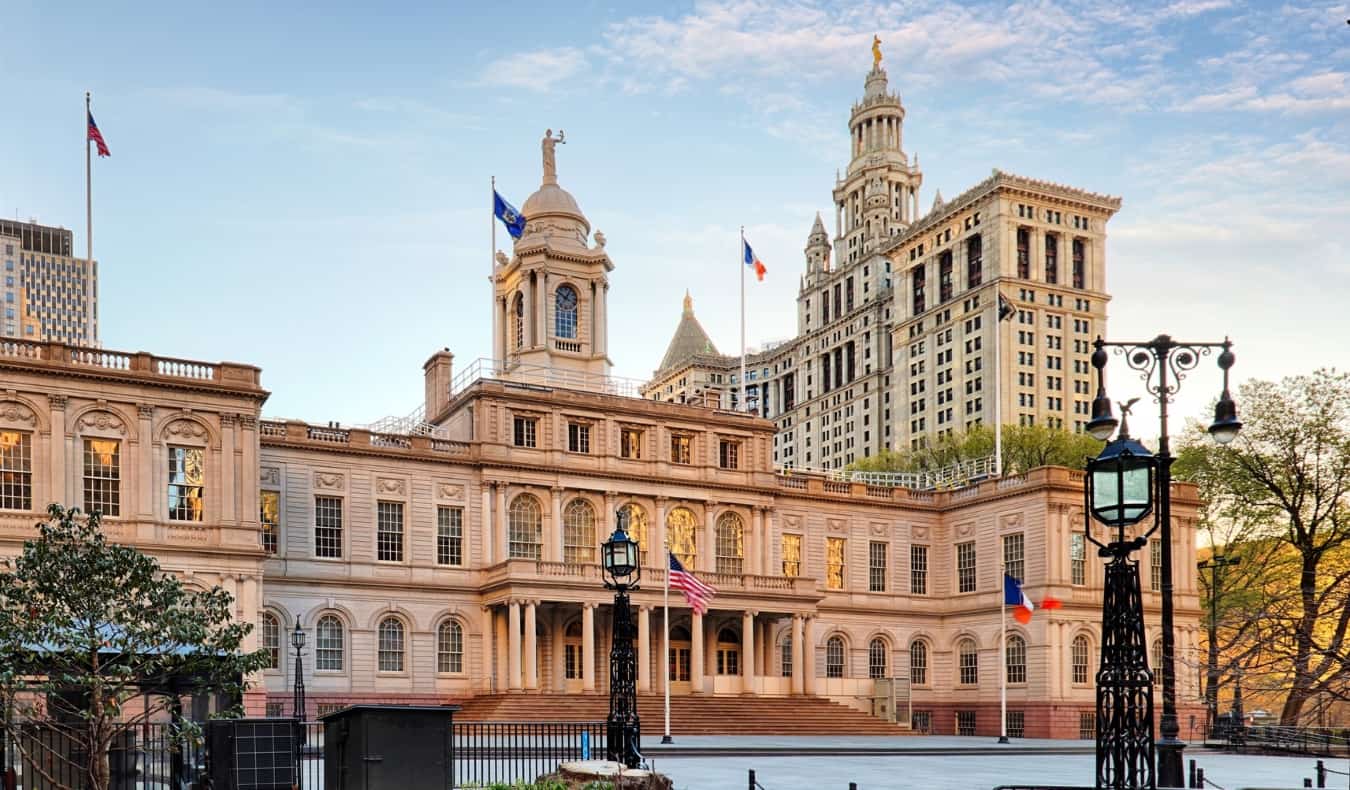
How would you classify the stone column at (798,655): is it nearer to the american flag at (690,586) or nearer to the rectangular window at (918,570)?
the rectangular window at (918,570)

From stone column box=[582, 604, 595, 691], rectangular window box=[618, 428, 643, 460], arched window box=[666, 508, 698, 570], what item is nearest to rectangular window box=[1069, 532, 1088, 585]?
arched window box=[666, 508, 698, 570]

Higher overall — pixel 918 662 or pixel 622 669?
pixel 622 669

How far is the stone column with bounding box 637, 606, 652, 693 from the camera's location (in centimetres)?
5725

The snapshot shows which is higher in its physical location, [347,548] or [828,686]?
[347,548]

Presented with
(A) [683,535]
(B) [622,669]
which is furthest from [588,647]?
(B) [622,669]

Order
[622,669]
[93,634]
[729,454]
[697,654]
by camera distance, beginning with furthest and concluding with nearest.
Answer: [729,454] < [697,654] < [622,669] < [93,634]

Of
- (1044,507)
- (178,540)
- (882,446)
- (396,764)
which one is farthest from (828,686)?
(882,446)

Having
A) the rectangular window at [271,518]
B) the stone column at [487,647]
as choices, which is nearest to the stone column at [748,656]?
the stone column at [487,647]

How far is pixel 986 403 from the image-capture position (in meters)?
130

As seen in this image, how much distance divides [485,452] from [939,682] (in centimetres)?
2540

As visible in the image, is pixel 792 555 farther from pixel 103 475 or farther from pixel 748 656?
pixel 103 475

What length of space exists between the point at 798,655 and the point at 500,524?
1418 cm

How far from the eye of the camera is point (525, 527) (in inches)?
2308

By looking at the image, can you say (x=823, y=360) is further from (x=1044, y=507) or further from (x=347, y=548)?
(x=347, y=548)
